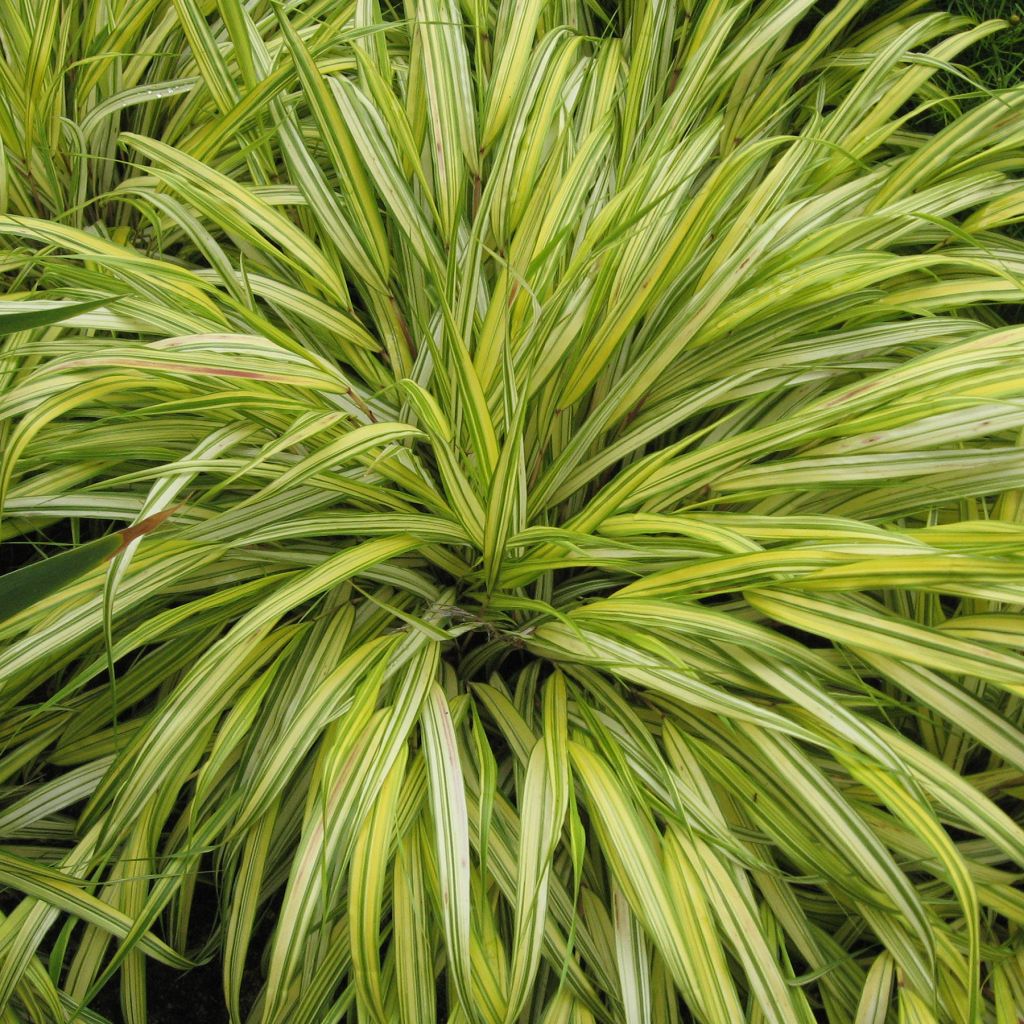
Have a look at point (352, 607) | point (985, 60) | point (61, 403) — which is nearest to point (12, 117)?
point (61, 403)

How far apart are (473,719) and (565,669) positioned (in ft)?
0.36

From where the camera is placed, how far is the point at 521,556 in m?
0.96

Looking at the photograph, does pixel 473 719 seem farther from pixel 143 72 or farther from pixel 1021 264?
pixel 143 72

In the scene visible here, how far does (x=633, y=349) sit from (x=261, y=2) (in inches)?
29.9

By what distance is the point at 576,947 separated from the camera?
2.94ft

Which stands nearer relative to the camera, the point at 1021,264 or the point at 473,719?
the point at 473,719

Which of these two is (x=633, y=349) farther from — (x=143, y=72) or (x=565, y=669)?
(x=143, y=72)

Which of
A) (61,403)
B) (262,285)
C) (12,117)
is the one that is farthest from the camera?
(12,117)

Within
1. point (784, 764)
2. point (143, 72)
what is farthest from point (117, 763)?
point (143, 72)

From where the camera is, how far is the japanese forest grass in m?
0.77

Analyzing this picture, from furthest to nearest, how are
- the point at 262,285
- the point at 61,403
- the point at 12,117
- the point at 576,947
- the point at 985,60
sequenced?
the point at 985,60 → the point at 12,117 → the point at 262,285 → the point at 576,947 → the point at 61,403

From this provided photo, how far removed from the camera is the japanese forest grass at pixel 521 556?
0.77 m

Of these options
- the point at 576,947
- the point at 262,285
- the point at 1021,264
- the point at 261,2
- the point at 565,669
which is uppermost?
the point at 261,2

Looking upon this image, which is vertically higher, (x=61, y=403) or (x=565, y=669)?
(x=61, y=403)
